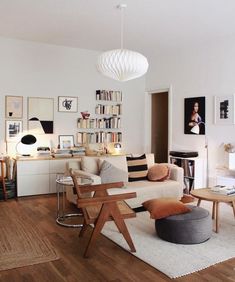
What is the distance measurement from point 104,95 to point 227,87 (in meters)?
2.54

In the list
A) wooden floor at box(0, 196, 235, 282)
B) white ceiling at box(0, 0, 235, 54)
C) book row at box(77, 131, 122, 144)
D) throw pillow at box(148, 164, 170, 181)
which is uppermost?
white ceiling at box(0, 0, 235, 54)

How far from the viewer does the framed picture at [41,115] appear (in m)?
6.15

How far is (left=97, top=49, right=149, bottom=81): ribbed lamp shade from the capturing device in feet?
12.5

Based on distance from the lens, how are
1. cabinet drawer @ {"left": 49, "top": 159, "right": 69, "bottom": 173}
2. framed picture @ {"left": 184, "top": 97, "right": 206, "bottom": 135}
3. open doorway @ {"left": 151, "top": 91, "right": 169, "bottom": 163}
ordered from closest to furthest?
cabinet drawer @ {"left": 49, "top": 159, "right": 69, "bottom": 173} → framed picture @ {"left": 184, "top": 97, "right": 206, "bottom": 135} → open doorway @ {"left": 151, "top": 91, "right": 169, "bottom": 163}

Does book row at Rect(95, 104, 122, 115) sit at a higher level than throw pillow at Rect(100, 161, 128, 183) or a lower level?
higher

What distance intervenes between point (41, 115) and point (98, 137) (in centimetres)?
129

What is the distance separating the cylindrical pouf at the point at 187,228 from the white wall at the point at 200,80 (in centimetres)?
249

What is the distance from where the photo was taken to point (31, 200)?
5.42 m

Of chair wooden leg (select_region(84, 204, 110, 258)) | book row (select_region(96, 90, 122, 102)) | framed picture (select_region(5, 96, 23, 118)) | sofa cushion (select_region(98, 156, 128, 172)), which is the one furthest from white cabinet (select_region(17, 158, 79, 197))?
chair wooden leg (select_region(84, 204, 110, 258))

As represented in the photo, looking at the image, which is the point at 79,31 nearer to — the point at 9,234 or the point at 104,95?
the point at 104,95

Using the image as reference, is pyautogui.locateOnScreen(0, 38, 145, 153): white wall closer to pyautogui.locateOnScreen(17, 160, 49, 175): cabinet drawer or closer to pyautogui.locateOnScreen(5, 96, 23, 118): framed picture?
pyautogui.locateOnScreen(5, 96, 23, 118): framed picture

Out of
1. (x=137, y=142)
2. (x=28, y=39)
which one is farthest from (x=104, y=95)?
(x=28, y=39)

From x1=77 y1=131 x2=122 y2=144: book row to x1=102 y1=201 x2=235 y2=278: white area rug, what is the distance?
9.35ft

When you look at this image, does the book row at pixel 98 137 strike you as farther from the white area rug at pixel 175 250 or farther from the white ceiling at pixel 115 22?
the white area rug at pixel 175 250
